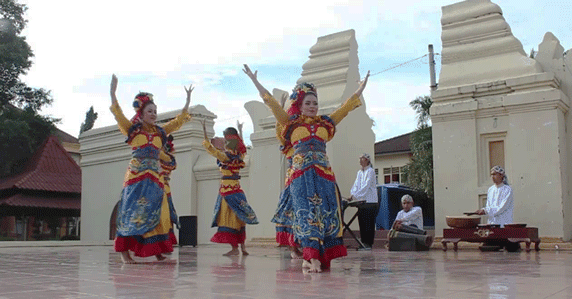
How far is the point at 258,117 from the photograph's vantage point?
38.4 ft

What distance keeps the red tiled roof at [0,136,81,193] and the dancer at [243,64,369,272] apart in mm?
16263

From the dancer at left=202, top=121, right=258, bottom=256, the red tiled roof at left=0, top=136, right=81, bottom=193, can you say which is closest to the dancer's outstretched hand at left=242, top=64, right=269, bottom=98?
the dancer at left=202, top=121, right=258, bottom=256

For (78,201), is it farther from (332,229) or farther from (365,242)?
(332,229)

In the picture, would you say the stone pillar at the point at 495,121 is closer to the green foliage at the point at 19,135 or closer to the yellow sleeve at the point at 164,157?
the yellow sleeve at the point at 164,157

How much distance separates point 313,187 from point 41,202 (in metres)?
16.5

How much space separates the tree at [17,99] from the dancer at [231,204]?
574 inches

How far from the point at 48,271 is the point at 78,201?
16657 millimetres

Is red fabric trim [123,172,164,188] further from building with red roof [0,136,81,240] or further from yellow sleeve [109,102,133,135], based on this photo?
building with red roof [0,136,81,240]

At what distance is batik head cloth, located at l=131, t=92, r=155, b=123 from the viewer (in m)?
6.52

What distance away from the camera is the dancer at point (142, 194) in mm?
6250

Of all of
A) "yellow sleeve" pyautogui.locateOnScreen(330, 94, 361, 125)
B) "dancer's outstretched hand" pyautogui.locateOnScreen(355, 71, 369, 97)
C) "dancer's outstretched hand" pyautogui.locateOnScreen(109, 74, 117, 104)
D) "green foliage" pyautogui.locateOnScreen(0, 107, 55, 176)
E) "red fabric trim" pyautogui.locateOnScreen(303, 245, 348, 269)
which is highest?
"green foliage" pyautogui.locateOnScreen(0, 107, 55, 176)

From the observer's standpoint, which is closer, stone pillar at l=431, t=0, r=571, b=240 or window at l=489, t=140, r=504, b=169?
stone pillar at l=431, t=0, r=571, b=240

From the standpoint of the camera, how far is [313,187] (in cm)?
515

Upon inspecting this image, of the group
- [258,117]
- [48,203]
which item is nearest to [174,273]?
[258,117]
